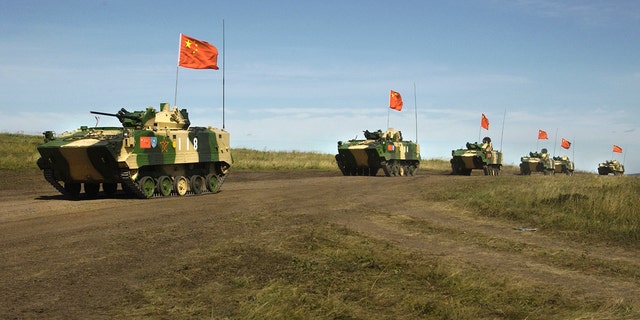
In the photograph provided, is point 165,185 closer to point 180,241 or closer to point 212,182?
point 212,182

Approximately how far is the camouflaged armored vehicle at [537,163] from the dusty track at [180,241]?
3975 cm

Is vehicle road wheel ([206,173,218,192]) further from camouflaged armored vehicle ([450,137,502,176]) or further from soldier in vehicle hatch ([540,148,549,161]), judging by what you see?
soldier in vehicle hatch ([540,148,549,161])

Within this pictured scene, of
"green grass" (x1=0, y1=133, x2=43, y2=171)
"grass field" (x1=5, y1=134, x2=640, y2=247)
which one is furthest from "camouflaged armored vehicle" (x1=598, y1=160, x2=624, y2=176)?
"green grass" (x1=0, y1=133, x2=43, y2=171)

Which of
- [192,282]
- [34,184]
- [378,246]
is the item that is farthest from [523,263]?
[34,184]

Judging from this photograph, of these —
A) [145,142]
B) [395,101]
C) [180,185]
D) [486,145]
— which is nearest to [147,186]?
[145,142]

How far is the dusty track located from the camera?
8.52m

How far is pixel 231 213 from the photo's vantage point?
1656cm

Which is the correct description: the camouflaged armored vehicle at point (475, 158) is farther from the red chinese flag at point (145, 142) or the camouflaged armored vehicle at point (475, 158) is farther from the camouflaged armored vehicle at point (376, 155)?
the red chinese flag at point (145, 142)

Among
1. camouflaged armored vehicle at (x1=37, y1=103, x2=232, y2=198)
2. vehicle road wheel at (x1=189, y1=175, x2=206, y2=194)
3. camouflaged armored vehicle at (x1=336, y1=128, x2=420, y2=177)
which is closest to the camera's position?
camouflaged armored vehicle at (x1=37, y1=103, x2=232, y2=198)

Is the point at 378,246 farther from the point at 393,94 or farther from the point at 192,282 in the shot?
the point at 393,94

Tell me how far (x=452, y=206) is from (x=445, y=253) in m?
8.06

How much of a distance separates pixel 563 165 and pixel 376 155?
33138 millimetres

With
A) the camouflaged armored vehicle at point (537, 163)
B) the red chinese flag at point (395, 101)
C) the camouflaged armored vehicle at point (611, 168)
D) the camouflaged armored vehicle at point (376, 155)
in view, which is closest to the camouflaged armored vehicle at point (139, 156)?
the camouflaged armored vehicle at point (376, 155)

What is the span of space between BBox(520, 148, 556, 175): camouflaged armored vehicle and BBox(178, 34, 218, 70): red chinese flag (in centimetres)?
3826
